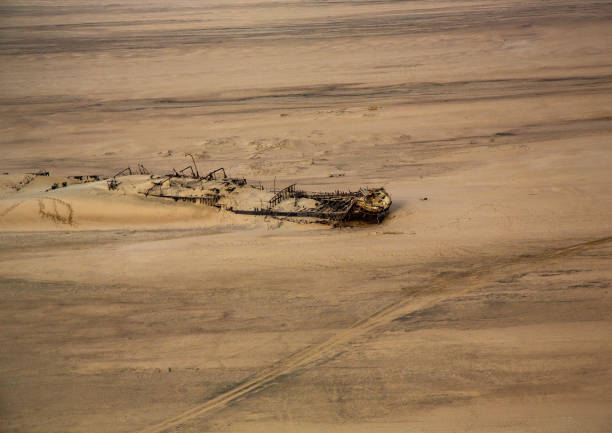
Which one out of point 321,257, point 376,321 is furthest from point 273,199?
A: point 376,321

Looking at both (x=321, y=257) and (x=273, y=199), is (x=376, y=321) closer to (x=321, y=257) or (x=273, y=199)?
(x=321, y=257)

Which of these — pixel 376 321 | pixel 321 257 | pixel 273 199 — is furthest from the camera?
pixel 273 199

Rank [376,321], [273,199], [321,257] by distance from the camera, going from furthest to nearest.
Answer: [273,199] → [321,257] → [376,321]

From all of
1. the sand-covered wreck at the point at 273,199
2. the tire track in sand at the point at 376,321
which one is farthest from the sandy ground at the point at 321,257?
the sand-covered wreck at the point at 273,199

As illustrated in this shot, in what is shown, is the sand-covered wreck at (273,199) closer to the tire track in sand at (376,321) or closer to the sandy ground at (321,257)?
the sandy ground at (321,257)

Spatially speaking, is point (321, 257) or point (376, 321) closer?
point (376, 321)

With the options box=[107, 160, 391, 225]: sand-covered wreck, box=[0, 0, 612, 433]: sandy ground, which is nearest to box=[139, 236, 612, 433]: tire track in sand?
box=[0, 0, 612, 433]: sandy ground

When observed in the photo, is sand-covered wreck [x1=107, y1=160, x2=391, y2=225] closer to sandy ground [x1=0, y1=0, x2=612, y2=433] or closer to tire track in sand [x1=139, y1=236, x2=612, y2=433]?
sandy ground [x1=0, y1=0, x2=612, y2=433]

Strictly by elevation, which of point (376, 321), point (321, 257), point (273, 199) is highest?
point (273, 199)
